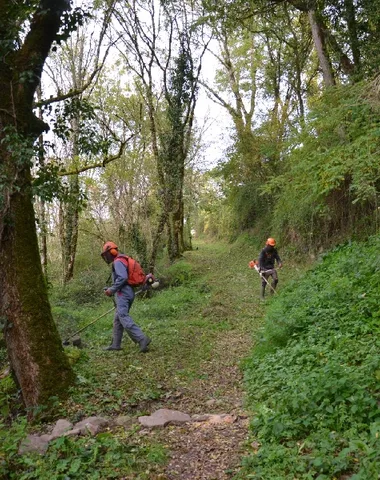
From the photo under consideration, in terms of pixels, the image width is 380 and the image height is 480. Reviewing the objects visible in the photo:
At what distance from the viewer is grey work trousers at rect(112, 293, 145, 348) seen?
23.5ft

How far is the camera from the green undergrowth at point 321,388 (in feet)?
10.0

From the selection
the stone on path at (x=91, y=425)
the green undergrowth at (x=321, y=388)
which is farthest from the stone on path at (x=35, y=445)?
the green undergrowth at (x=321, y=388)

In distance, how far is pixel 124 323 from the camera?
283 inches

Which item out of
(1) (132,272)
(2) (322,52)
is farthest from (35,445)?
(2) (322,52)

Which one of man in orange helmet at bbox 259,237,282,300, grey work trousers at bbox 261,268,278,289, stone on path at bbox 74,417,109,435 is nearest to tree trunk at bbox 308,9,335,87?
man in orange helmet at bbox 259,237,282,300

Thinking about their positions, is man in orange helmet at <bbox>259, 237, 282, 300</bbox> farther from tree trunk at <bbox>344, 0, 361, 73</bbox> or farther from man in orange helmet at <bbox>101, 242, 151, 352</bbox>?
tree trunk at <bbox>344, 0, 361, 73</bbox>

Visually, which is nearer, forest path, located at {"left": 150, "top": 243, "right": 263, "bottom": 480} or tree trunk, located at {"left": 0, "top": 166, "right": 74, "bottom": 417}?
forest path, located at {"left": 150, "top": 243, "right": 263, "bottom": 480}

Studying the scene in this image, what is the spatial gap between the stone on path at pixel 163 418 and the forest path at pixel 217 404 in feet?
0.34

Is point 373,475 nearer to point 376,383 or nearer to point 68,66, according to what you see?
point 376,383

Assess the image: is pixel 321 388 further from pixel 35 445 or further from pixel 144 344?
pixel 144 344

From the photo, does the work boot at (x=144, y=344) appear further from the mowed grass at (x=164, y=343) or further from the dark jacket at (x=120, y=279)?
the dark jacket at (x=120, y=279)

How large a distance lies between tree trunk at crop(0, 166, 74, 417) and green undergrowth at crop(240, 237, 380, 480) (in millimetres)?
2625

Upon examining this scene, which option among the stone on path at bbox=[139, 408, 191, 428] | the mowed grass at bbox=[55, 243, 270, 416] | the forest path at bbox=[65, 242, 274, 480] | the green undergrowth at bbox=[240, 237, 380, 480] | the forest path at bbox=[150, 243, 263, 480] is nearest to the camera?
the green undergrowth at bbox=[240, 237, 380, 480]

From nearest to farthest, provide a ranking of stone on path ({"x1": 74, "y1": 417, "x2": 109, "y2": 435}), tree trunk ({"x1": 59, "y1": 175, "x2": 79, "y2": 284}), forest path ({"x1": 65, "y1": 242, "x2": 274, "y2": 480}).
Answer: forest path ({"x1": 65, "y1": 242, "x2": 274, "y2": 480}), stone on path ({"x1": 74, "y1": 417, "x2": 109, "y2": 435}), tree trunk ({"x1": 59, "y1": 175, "x2": 79, "y2": 284})
